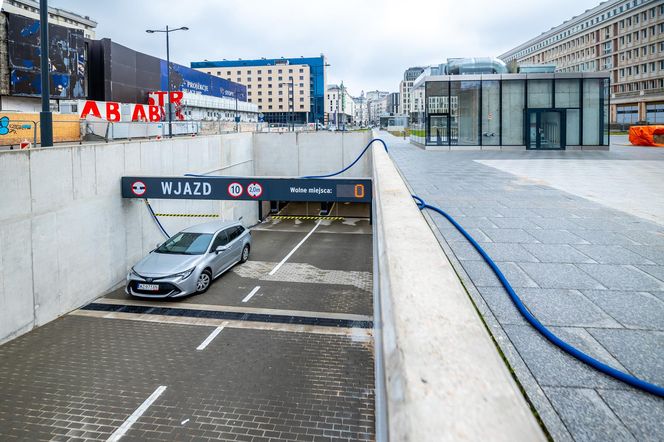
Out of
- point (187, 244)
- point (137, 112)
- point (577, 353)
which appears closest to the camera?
point (577, 353)

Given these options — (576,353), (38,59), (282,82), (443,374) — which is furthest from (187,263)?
(282,82)

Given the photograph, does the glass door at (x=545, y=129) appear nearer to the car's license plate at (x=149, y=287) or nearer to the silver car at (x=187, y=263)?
the silver car at (x=187, y=263)

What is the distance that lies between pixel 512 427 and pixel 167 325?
1309 centimetres

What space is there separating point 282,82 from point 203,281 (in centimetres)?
11909

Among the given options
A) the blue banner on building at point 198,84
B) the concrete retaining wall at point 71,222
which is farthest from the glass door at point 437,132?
the blue banner on building at point 198,84

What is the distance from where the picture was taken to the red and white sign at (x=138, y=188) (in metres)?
16.8

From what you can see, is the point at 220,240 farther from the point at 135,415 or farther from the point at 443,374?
the point at 443,374

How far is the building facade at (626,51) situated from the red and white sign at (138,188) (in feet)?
185

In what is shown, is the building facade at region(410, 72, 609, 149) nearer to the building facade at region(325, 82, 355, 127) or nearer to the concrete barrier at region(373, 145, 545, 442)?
the concrete barrier at region(373, 145, 545, 442)

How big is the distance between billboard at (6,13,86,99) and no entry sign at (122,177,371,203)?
78.6 ft

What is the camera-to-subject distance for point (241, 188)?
53.7 ft

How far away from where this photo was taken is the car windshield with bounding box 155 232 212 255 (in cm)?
1633

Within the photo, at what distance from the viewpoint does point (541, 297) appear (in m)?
3.79

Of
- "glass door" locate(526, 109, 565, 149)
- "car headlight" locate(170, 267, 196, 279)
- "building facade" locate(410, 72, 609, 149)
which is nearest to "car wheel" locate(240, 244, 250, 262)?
"car headlight" locate(170, 267, 196, 279)
